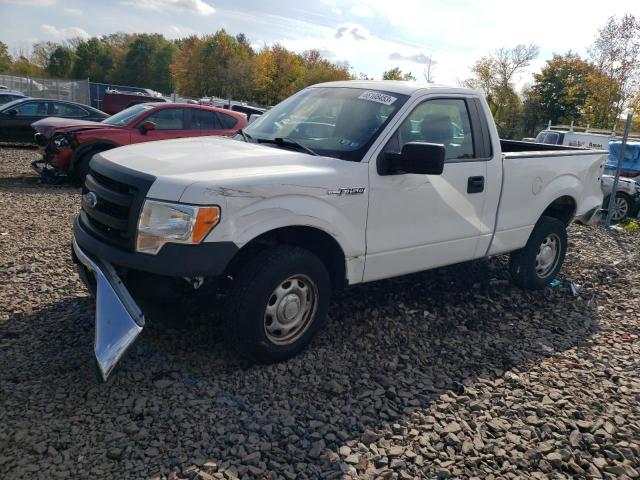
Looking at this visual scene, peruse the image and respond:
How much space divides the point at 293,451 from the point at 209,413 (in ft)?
1.90

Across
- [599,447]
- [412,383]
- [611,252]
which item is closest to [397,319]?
[412,383]

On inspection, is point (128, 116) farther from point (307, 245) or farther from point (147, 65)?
point (147, 65)

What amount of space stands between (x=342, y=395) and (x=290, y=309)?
2.12ft

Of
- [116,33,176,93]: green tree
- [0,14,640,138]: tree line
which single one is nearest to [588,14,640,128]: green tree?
[0,14,640,138]: tree line

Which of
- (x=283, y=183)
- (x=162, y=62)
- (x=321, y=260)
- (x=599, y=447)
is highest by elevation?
(x=162, y=62)

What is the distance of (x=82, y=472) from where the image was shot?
8.75ft

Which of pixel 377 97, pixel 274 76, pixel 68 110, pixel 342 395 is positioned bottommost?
pixel 342 395

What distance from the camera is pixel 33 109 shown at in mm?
14602

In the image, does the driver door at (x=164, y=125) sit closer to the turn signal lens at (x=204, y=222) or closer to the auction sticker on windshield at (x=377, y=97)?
the auction sticker on windshield at (x=377, y=97)

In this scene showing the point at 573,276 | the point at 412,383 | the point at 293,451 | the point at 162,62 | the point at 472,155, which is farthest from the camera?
the point at 162,62

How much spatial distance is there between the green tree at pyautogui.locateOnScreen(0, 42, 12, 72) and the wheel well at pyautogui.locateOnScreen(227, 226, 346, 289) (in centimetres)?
7755

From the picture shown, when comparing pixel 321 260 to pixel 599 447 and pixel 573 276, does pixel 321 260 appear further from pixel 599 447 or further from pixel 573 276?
pixel 573 276

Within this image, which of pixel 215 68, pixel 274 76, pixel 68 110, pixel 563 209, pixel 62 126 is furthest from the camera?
pixel 215 68

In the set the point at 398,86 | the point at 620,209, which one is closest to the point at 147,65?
the point at 620,209
